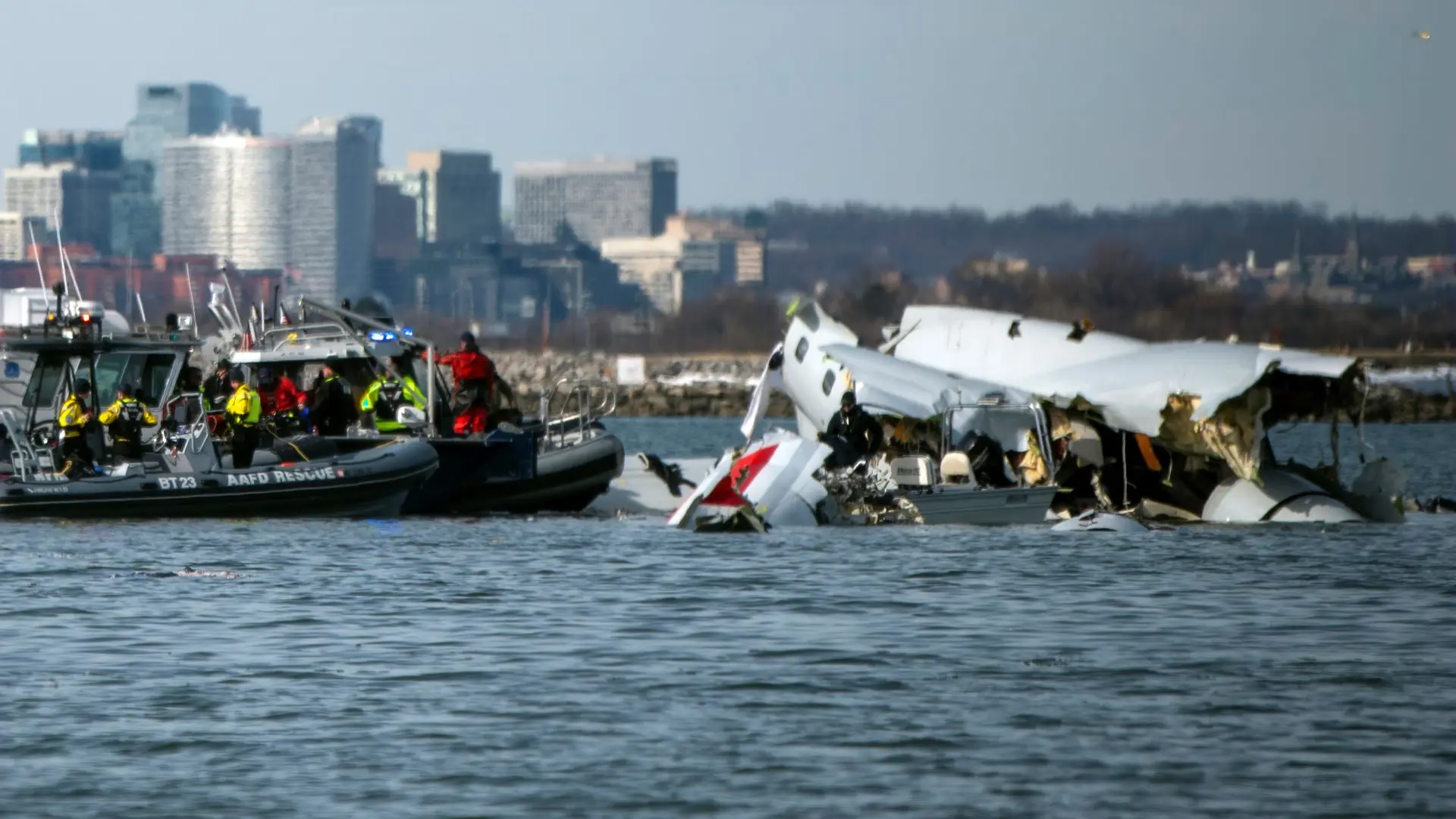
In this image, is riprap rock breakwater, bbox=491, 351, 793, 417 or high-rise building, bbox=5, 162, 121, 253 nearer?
riprap rock breakwater, bbox=491, 351, 793, 417

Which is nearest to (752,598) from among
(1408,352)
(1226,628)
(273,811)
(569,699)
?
(1226,628)

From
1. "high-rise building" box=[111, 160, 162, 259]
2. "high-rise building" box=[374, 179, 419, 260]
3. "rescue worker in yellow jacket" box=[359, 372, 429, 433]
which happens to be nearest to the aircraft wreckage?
"rescue worker in yellow jacket" box=[359, 372, 429, 433]

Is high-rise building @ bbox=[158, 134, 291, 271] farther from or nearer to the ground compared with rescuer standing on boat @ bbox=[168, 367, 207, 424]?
farther from the ground

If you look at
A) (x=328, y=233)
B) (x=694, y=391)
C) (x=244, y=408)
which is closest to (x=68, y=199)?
(x=328, y=233)

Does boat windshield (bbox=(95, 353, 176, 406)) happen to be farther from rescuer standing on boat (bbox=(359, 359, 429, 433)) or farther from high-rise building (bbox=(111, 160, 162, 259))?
high-rise building (bbox=(111, 160, 162, 259))

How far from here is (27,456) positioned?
24.9 m

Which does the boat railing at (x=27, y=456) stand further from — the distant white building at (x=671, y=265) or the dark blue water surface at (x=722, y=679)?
the distant white building at (x=671, y=265)

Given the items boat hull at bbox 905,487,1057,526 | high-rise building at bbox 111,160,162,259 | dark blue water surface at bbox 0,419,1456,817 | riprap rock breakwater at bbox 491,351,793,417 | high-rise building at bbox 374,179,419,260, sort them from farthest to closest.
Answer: high-rise building at bbox 374,179,419,260 → high-rise building at bbox 111,160,162,259 → riprap rock breakwater at bbox 491,351,793,417 → boat hull at bbox 905,487,1057,526 → dark blue water surface at bbox 0,419,1456,817

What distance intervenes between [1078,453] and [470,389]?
816cm

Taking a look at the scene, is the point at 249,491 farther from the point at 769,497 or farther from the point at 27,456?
the point at 769,497

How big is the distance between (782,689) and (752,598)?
5.30 meters

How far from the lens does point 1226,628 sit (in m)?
17.4

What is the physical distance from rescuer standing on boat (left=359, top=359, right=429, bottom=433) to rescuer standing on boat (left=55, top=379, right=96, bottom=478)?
14.5ft

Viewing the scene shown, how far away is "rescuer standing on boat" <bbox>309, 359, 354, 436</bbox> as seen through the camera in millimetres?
28547
